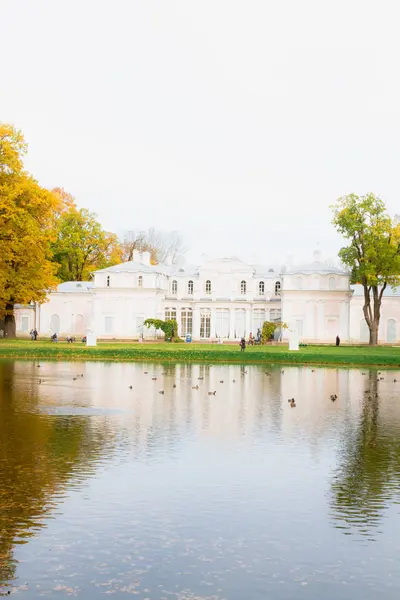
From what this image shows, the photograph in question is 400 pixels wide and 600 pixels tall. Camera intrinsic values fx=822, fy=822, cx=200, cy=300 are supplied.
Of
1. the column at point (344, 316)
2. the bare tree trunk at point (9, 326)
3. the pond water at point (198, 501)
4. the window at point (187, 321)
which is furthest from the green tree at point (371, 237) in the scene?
the pond water at point (198, 501)

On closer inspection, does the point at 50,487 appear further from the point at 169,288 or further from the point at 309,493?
the point at 169,288

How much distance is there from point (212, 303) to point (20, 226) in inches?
1309

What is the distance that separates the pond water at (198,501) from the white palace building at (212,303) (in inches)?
2310

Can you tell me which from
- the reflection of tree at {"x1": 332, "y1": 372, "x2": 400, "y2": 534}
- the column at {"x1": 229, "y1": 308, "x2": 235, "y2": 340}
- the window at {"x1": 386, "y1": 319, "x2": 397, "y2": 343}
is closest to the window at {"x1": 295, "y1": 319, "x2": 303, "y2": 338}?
the column at {"x1": 229, "y1": 308, "x2": 235, "y2": 340}

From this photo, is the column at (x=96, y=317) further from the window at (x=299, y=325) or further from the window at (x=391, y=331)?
the window at (x=391, y=331)

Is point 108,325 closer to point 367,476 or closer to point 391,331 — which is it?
point 391,331

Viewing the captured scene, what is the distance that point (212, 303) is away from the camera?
85625 millimetres

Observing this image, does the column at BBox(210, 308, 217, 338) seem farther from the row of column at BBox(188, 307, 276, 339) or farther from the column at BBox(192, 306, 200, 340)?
the column at BBox(192, 306, 200, 340)

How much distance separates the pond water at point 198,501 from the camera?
897cm

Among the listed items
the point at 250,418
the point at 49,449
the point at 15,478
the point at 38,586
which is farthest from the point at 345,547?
the point at 250,418

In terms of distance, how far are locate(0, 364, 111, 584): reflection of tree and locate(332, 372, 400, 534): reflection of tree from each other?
427 cm

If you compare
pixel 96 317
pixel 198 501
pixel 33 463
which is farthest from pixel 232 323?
pixel 198 501

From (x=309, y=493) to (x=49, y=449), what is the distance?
18.9 ft

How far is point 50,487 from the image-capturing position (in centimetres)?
1283
